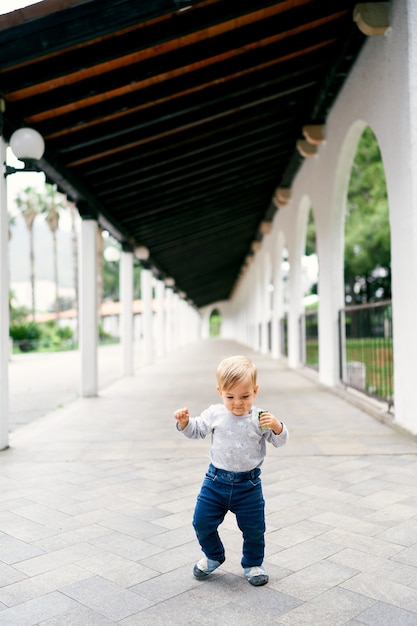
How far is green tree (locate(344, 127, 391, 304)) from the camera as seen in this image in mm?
19078

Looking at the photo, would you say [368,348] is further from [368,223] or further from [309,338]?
[368,223]

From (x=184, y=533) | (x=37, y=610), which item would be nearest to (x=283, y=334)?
(x=184, y=533)

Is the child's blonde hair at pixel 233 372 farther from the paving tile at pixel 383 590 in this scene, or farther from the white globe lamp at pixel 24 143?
the white globe lamp at pixel 24 143

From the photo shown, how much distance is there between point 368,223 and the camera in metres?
19.3

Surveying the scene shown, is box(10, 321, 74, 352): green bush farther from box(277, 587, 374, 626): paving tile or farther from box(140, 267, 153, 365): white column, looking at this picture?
box(277, 587, 374, 626): paving tile

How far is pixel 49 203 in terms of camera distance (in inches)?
1655

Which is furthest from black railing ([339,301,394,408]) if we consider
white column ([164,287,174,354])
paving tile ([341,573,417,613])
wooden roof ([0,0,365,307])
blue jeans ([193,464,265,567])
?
white column ([164,287,174,354])

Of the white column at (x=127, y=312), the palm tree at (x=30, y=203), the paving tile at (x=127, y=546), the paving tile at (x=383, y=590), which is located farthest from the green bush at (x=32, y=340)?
the paving tile at (x=383, y=590)

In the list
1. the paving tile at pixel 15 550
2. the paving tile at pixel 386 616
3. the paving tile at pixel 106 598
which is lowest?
the paving tile at pixel 15 550

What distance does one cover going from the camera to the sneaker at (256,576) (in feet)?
7.39

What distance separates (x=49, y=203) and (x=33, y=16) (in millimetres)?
39648

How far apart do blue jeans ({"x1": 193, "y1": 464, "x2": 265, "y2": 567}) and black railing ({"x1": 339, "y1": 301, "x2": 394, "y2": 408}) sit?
152 inches

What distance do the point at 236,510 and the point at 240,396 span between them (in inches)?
18.5

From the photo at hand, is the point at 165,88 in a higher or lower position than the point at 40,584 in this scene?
higher
